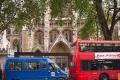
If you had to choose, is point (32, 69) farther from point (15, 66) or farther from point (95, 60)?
point (95, 60)

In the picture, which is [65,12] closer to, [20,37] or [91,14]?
[91,14]

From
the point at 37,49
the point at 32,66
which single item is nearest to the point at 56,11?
the point at 32,66

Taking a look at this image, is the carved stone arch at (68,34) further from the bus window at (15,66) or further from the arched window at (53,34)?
the bus window at (15,66)

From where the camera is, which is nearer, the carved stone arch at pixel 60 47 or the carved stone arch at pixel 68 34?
the carved stone arch at pixel 60 47

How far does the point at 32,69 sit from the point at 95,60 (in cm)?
604

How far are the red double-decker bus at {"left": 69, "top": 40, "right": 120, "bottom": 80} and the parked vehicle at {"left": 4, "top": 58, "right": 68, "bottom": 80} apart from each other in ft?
6.46

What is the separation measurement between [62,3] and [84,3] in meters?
2.09

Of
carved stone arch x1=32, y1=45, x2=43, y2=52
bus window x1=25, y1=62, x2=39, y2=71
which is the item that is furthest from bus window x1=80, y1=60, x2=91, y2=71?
carved stone arch x1=32, y1=45, x2=43, y2=52

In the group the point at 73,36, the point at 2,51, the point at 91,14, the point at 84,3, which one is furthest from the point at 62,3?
the point at 73,36

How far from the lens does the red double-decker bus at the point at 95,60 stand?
132 ft

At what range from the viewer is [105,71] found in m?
41.1

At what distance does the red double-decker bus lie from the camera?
40.2 metres

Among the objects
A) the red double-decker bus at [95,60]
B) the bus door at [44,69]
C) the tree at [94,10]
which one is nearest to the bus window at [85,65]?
the red double-decker bus at [95,60]

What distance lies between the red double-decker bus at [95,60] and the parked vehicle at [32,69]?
197cm
